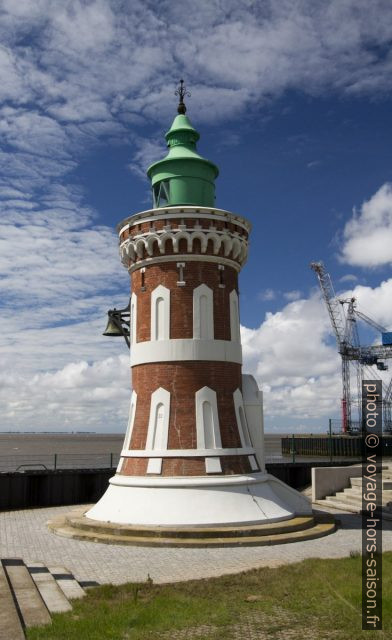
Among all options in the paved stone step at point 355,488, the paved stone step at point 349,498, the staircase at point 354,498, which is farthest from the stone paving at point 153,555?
the paved stone step at point 355,488

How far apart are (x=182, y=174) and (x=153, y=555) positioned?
12.7 meters

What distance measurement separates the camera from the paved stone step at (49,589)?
10.4 m

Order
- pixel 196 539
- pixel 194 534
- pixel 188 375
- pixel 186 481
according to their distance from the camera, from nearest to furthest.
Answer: pixel 196 539
pixel 194 534
pixel 186 481
pixel 188 375

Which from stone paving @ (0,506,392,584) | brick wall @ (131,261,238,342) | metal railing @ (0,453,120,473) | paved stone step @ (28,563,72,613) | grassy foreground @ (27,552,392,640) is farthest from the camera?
metal railing @ (0,453,120,473)

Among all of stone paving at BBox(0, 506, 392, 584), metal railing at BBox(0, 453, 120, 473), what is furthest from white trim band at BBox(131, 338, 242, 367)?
metal railing at BBox(0, 453, 120, 473)

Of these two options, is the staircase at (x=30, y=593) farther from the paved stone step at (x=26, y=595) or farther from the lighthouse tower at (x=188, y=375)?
the lighthouse tower at (x=188, y=375)

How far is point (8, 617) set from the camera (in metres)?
9.16

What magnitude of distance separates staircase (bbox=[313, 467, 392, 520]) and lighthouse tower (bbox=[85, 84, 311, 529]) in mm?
4512

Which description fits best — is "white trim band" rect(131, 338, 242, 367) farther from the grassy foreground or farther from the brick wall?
the grassy foreground

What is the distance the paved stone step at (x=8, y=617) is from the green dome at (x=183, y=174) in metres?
14.1

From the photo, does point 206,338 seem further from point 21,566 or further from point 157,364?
point 21,566

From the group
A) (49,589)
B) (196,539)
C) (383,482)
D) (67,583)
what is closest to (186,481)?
(196,539)

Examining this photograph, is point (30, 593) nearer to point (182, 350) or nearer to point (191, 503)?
point (191, 503)

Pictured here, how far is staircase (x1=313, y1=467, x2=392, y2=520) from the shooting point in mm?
22788
